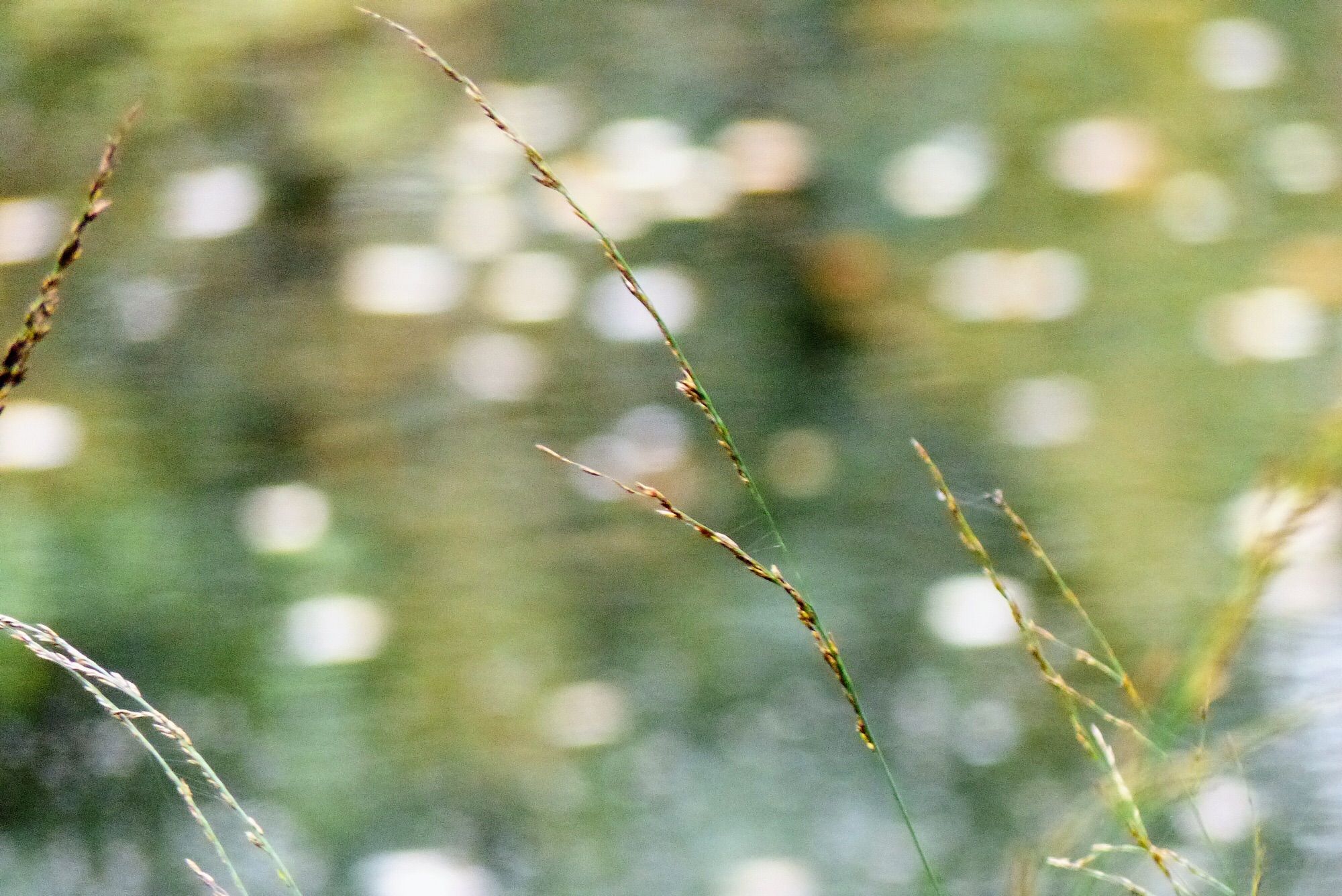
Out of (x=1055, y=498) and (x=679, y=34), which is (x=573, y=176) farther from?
(x=1055, y=498)

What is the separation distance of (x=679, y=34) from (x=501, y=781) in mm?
887

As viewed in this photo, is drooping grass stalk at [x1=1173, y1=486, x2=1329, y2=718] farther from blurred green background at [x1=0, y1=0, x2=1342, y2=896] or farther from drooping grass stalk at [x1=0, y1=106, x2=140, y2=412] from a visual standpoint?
drooping grass stalk at [x1=0, y1=106, x2=140, y2=412]

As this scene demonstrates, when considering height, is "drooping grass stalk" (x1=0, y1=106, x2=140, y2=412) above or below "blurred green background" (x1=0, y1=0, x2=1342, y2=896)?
above

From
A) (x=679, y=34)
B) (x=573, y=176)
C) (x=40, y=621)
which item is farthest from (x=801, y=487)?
(x=40, y=621)

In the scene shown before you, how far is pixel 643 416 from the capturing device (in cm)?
128

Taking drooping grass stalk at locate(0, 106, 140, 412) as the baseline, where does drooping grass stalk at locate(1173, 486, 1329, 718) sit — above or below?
below

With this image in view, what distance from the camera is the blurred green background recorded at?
117cm

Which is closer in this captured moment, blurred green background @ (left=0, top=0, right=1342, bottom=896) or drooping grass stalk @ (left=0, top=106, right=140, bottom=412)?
drooping grass stalk @ (left=0, top=106, right=140, bottom=412)

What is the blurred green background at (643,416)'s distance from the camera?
1170 mm

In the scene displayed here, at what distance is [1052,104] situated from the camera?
1321 millimetres

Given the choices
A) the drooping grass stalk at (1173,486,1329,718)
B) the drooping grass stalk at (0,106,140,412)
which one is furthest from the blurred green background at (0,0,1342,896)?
the drooping grass stalk at (0,106,140,412)

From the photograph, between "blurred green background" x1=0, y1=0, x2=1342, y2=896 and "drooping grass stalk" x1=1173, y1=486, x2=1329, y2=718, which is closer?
"drooping grass stalk" x1=1173, y1=486, x2=1329, y2=718

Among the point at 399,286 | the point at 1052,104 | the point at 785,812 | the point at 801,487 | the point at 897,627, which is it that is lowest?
the point at 785,812

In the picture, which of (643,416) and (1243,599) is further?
(643,416)
